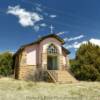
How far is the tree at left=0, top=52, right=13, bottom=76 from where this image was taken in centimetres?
4197

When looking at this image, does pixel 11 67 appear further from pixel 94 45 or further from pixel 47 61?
pixel 94 45

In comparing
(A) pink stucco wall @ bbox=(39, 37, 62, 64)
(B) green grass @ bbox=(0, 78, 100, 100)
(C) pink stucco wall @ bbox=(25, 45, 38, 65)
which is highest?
(A) pink stucco wall @ bbox=(39, 37, 62, 64)

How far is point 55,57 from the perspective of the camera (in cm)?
3781

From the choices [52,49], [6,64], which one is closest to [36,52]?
[52,49]

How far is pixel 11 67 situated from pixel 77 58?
11.9 meters

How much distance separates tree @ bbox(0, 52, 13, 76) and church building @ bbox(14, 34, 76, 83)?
4.46m

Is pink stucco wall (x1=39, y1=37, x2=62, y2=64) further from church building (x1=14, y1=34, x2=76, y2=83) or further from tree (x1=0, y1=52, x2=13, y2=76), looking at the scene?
tree (x1=0, y1=52, x2=13, y2=76)

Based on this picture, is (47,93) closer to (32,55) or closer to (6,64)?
(32,55)

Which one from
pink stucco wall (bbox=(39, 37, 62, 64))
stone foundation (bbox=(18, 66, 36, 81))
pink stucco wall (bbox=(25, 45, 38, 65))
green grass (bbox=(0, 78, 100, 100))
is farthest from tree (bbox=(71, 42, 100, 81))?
green grass (bbox=(0, 78, 100, 100))

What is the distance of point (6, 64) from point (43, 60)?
375 inches

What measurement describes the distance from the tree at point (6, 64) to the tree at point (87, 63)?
36.6ft

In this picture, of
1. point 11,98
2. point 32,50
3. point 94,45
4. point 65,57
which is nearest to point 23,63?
point 32,50

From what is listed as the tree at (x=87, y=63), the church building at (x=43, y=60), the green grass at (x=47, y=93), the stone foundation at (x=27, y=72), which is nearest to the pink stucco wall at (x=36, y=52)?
the church building at (x=43, y=60)

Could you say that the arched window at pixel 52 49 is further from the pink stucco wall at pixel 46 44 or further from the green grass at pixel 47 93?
the green grass at pixel 47 93
